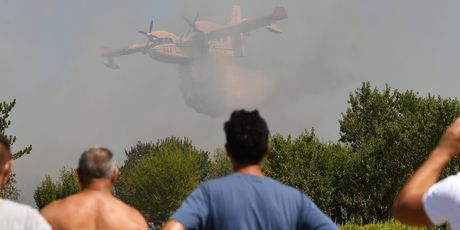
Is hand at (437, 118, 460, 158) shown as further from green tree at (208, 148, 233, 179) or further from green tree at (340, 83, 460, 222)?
green tree at (208, 148, 233, 179)

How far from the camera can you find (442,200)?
139 inches

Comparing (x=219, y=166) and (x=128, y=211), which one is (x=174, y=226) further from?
(x=219, y=166)

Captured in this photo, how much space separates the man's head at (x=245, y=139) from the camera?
4367mm

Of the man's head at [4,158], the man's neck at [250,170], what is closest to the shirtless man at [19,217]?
Result: the man's head at [4,158]

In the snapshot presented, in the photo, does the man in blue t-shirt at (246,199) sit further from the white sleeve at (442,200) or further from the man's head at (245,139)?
the white sleeve at (442,200)

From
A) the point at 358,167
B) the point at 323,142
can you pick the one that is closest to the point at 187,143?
the point at 323,142

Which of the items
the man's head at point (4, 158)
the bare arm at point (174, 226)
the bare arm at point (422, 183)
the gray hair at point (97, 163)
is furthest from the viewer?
the gray hair at point (97, 163)

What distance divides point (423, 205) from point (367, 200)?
58684 mm

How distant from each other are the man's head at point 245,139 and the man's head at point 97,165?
156 centimetres

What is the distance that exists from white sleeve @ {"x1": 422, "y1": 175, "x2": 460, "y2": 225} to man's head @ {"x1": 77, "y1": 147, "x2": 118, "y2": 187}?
2786 mm

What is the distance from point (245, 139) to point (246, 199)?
0.32 metres

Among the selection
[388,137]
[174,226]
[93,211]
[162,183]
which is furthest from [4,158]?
[162,183]

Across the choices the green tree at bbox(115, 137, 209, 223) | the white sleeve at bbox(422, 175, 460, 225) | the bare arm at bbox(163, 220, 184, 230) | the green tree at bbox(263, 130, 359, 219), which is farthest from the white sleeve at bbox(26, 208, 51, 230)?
the green tree at bbox(115, 137, 209, 223)

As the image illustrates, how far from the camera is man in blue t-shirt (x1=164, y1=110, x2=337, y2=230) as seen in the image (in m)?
4.12
